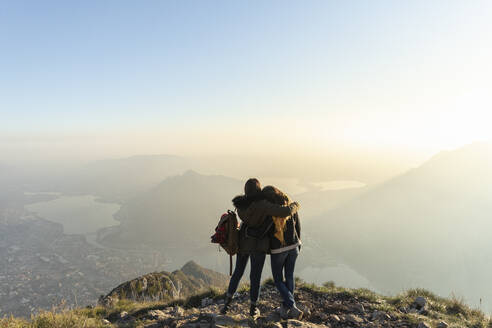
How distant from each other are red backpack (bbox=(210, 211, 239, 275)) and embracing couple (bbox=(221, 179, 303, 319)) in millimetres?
125

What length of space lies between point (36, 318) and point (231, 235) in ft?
13.3

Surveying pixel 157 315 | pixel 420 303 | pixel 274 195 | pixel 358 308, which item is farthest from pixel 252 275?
pixel 420 303

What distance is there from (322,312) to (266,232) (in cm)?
289

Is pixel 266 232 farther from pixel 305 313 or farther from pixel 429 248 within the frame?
pixel 429 248

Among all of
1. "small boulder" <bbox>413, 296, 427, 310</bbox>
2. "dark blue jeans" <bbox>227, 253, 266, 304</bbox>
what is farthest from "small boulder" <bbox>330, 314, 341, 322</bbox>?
"small boulder" <bbox>413, 296, 427, 310</bbox>

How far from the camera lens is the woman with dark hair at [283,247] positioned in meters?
4.79

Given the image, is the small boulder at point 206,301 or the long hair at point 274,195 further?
the small boulder at point 206,301

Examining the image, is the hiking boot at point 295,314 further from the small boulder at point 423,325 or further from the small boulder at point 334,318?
the small boulder at point 423,325

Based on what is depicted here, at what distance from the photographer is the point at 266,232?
4773mm

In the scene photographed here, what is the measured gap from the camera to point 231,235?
4.93 m

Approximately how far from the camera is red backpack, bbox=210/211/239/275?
491 cm

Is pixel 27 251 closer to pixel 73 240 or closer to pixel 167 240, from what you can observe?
pixel 73 240

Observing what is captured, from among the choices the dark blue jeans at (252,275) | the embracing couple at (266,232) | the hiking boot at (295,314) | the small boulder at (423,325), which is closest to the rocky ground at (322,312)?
the small boulder at (423,325)

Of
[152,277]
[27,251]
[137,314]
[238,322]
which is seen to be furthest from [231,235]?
[27,251]
